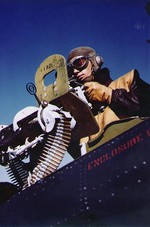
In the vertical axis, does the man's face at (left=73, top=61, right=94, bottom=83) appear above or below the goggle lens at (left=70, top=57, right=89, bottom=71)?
below

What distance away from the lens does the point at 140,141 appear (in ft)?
12.6

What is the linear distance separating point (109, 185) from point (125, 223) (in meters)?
0.44

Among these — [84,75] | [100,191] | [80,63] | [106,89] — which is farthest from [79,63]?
[100,191]

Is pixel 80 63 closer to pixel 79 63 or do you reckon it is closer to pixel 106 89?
pixel 79 63

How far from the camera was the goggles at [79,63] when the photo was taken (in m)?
8.72

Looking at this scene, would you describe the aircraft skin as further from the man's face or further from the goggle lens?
the goggle lens

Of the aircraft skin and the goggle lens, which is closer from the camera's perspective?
the aircraft skin

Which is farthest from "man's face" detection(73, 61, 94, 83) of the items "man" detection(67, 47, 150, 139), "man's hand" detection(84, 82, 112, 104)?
"man's hand" detection(84, 82, 112, 104)

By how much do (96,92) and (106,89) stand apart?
0.23 m

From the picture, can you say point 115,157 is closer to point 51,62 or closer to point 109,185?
point 109,185

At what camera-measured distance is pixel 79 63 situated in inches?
344

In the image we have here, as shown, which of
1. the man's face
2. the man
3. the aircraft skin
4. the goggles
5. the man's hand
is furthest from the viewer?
the goggles

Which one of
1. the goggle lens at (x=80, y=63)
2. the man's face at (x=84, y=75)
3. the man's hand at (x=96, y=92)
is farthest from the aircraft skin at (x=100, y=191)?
the goggle lens at (x=80, y=63)

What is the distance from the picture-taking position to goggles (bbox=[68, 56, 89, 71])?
28.6ft
